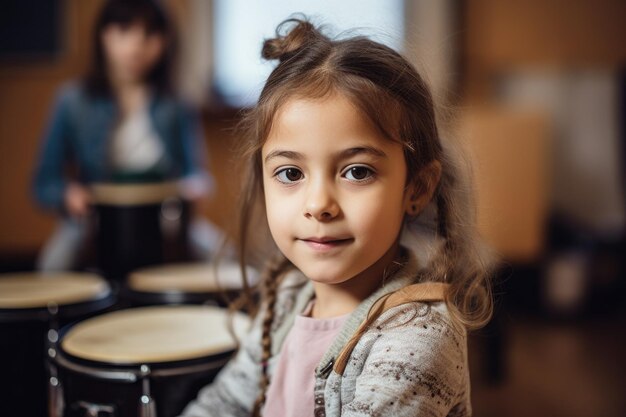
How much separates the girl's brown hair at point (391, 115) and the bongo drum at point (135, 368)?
125mm

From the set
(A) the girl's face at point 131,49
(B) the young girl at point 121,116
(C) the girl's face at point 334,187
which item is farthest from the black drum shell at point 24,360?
(A) the girl's face at point 131,49

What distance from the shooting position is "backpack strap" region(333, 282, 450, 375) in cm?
72

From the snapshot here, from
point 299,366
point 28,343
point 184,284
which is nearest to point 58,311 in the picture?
point 28,343

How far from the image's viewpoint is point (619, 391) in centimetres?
183

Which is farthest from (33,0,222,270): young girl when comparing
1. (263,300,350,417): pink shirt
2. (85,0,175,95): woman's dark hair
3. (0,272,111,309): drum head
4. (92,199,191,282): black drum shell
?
(263,300,350,417): pink shirt

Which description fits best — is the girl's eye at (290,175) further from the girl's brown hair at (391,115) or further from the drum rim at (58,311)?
the drum rim at (58,311)

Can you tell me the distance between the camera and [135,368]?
2.93 ft

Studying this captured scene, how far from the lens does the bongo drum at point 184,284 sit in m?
1.25

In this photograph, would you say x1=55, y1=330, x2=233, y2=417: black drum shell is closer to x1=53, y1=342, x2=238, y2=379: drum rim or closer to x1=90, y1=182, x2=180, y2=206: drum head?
x1=53, y1=342, x2=238, y2=379: drum rim

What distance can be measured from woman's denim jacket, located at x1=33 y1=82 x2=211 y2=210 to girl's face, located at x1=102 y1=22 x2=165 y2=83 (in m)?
0.09

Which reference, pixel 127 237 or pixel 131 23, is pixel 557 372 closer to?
pixel 127 237

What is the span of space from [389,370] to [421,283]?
13 cm

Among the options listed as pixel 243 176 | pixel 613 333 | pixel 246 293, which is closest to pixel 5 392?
pixel 246 293

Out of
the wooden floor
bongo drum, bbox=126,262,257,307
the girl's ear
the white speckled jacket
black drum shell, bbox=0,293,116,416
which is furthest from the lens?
the wooden floor
